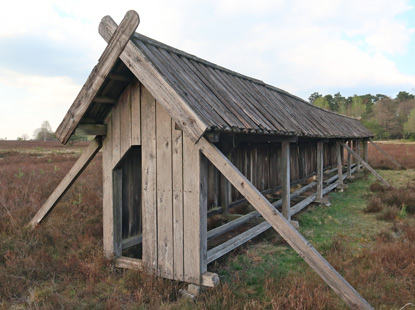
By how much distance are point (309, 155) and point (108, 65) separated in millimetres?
9930

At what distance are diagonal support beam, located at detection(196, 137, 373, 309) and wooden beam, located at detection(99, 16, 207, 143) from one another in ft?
1.02

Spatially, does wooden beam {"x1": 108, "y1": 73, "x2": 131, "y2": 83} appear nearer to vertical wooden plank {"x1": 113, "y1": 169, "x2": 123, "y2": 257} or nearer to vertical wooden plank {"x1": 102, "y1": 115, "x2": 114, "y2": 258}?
vertical wooden plank {"x1": 102, "y1": 115, "x2": 114, "y2": 258}

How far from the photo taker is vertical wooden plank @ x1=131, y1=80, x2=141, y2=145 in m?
4.87

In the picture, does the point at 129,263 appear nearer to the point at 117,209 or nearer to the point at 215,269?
the point at 117,209

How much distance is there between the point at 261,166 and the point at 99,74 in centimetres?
528

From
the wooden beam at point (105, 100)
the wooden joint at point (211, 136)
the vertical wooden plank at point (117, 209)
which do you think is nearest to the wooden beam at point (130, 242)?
the vertical wooden plank at point (117, 209)

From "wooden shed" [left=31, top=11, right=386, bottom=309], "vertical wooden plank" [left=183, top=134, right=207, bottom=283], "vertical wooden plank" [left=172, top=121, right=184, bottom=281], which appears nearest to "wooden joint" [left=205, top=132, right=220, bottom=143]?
"wooden shed" [left=31, top=11, right=386, bottom=309]

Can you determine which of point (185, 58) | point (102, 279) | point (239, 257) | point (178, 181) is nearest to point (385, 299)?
point (239, 257)

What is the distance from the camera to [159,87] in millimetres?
4070

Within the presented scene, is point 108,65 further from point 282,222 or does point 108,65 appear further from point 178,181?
point 282,222

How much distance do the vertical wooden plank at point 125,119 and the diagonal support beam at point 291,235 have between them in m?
1.42

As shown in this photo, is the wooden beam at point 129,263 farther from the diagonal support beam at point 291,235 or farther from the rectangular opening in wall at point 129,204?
the diagonal support beam at point 291,235

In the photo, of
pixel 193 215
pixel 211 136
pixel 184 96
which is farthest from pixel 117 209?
pixel 184 96

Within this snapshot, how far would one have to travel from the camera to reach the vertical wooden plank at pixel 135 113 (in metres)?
4.87
